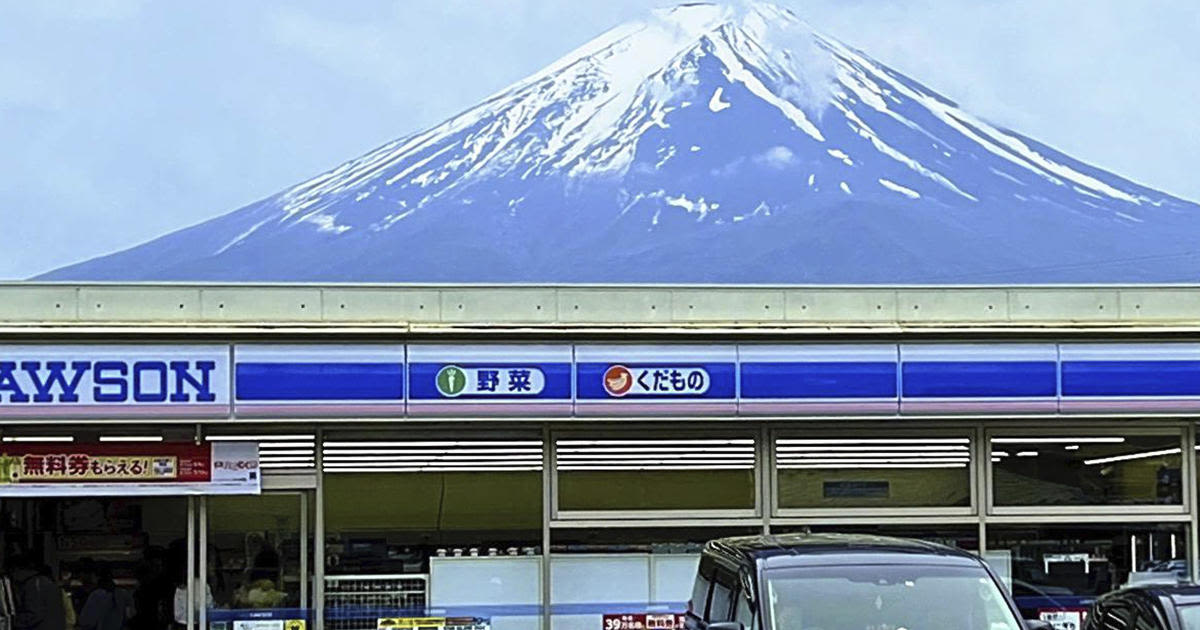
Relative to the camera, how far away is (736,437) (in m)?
15.2

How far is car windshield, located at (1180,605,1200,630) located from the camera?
391 inches

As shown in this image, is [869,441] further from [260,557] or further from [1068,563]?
[260,557]

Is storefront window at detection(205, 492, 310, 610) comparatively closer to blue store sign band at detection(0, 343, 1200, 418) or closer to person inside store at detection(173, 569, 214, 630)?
person inside store at detection(173, 569, 214, 630)

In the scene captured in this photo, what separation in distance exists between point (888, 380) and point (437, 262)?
2241 inches

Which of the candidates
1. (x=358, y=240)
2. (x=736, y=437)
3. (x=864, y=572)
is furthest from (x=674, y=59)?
(x=864, y=572)

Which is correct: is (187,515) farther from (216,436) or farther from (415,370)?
(415,370)

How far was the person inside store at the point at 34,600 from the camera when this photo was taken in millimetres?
Result: 15359

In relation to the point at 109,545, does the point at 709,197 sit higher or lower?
higher

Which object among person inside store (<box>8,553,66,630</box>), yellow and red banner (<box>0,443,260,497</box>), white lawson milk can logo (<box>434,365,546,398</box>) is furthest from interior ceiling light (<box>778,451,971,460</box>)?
person inside store (<box>8,553,66,630</box>)

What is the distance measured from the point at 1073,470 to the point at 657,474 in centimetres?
358

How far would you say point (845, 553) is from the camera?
9.44m

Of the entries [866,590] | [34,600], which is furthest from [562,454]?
[866,590]

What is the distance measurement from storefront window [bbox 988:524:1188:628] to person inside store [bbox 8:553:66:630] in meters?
8.04

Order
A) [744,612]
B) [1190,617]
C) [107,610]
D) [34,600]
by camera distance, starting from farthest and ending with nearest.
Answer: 1. [107,610]
2. [34,600]
3. [1190,617]
4. [744,612]
